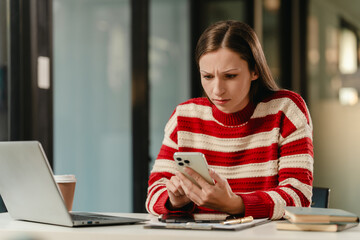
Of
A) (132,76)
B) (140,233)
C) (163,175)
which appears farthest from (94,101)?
(140,233)

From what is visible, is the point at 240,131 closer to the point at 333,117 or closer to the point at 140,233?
the point at 140,233

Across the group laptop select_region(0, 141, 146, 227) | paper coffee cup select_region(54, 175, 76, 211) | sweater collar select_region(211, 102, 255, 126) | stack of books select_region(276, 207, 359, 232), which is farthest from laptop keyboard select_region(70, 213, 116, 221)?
sweater collar select_region(211, 102, 255, 126)

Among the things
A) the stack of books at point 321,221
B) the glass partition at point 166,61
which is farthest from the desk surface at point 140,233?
the glass partition at point 166,61

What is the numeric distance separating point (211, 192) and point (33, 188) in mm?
463

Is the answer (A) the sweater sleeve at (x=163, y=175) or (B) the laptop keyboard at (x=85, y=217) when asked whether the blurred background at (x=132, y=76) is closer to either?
(A) the sweater sleeve at (x=163, y=175)

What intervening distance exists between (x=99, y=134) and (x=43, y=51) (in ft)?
3.29

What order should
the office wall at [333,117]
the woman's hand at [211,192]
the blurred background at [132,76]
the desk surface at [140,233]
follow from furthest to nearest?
the office wall at [333,117]
the blurred background at [132,76]
the woman's hand at [211,192]
the desk surface at [140,233]

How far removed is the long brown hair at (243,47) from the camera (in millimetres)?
1858

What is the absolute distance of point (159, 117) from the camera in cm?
408

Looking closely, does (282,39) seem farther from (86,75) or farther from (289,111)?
(289,111)

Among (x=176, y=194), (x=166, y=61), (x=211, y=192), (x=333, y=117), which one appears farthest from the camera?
(x=333, y=117)

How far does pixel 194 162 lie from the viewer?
1.40 meters

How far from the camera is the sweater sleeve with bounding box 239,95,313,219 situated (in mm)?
1598

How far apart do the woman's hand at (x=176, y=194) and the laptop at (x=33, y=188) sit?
18 centimetres
